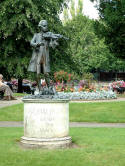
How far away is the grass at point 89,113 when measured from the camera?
52.5 ft

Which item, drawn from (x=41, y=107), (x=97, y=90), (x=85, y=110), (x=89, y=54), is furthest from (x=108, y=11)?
(x=89, y=54)

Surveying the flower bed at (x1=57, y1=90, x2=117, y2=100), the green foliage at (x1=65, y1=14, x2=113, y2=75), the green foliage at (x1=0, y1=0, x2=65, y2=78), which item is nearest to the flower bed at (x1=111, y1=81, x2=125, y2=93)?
the green foliage at (x1=0, y1=0, x2=65, y2=78)

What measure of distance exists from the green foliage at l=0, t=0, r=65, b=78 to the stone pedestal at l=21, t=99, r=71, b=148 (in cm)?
1854

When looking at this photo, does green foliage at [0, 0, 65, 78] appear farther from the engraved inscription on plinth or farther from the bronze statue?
the engraved inscription on plinth

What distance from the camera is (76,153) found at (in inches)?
330

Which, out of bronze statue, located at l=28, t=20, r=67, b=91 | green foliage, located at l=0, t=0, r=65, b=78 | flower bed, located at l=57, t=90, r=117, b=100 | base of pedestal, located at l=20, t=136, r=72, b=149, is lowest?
base of pedestal, located at l=20, t=136, r=72, b=149

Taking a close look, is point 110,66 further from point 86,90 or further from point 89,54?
point 86,90

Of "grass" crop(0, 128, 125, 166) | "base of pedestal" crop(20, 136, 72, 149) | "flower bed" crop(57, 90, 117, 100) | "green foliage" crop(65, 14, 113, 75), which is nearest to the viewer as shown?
"grass" crop(0, 128, 125, 166)

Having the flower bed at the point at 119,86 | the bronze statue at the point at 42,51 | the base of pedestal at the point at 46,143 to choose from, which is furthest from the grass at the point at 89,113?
the flower bed at the point at 119,86

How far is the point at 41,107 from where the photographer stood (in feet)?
29.9

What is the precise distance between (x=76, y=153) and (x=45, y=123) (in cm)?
118

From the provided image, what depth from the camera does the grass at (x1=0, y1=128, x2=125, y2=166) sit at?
24.5 feet

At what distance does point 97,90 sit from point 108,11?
9.80 meters

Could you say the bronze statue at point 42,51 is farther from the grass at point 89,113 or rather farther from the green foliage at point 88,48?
the green foliage at point 88,48
